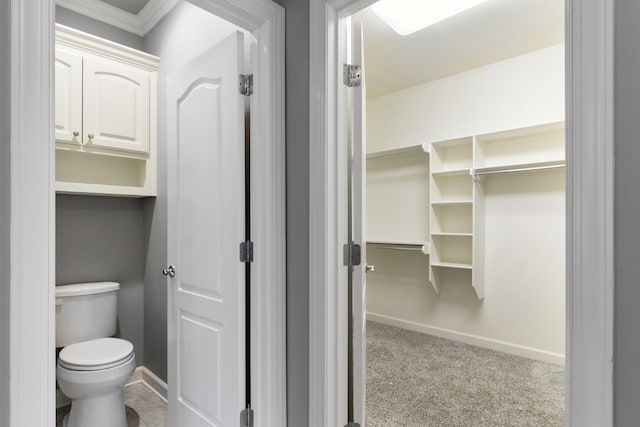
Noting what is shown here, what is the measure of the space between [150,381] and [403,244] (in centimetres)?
262

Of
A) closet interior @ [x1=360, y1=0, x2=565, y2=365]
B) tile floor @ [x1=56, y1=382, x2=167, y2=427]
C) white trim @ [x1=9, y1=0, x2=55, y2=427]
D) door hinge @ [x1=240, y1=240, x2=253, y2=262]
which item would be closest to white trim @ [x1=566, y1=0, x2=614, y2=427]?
door hinge @ [x1=240, y1=240, x2=253, y2=262]

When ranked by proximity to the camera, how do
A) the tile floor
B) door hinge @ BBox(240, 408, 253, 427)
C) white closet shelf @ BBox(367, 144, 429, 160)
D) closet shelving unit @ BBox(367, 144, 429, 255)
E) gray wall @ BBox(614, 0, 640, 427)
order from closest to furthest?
gray wall @ BBox(614, 0, 640, 427), door hinge @ BBox(240, 408, 253, 427), the tile floor, white closet shelf @ BBox(367, 144, 429, 160), closet shelving unit @ BBox(367, 144, 429, 255)

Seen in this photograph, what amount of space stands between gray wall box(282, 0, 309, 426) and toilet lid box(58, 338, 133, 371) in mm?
1075

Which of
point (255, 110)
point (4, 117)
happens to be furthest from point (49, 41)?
point (255, 110)

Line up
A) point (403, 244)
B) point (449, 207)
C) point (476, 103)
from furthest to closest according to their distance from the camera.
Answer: point (403, 244)
point (449, 207)
point (476, 103)

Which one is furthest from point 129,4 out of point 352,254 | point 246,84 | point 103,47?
point 352,254

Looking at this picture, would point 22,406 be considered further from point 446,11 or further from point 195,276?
point 446,11

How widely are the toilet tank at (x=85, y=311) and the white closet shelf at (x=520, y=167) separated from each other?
3106mm

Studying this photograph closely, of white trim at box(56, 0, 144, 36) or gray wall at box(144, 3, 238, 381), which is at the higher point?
white trim at box(56, 0, 144, 36)

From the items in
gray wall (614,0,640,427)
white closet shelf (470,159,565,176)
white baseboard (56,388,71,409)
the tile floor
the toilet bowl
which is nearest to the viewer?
gray wall (614,0,640,427)

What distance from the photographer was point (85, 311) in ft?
7.32

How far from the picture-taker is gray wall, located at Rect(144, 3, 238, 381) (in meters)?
2.33

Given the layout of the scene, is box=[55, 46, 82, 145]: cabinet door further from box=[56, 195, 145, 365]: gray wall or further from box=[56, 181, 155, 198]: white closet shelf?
box=[56, 195, 145, 365]: gray wall

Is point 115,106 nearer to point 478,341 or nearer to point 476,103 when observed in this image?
point 476,103
